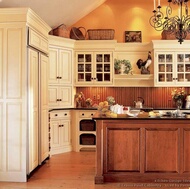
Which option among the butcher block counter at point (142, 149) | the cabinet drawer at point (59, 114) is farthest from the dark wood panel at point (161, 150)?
the cabinet drawer at point (59, 114)

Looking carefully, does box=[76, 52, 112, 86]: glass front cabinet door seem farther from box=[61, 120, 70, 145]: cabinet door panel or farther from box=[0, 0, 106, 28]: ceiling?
box=[61, 120, 70, 145]: cabinet door panel

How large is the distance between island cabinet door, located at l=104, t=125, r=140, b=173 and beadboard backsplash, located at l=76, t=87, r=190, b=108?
2924mm

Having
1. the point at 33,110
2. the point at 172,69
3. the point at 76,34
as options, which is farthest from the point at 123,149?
the point at 76,34

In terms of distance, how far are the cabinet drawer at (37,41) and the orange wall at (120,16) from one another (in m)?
2.27

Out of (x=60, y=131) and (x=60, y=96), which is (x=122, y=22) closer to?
(x=60, y=96)

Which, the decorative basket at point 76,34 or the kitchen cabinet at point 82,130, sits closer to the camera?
the kitchen cabinet at point 82,130

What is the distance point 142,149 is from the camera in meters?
3.97

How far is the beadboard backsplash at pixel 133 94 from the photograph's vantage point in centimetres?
686

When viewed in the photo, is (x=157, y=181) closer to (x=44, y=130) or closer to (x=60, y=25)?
(x=44, y=130)

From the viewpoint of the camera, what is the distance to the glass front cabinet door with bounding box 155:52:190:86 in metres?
6.50

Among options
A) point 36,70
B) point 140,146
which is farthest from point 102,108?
point 36,70

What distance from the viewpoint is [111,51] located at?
257 inches

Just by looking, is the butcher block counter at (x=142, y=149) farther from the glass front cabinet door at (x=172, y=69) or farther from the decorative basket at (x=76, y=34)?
the decorative basket at (x=76, y=34)

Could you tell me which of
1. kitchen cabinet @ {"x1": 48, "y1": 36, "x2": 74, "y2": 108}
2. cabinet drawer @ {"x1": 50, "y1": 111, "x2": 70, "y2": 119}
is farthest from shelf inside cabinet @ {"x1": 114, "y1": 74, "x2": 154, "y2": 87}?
cabinet drawer @ {"x1": 50, "y1": 111, "x2": 70, "y2": 119}
